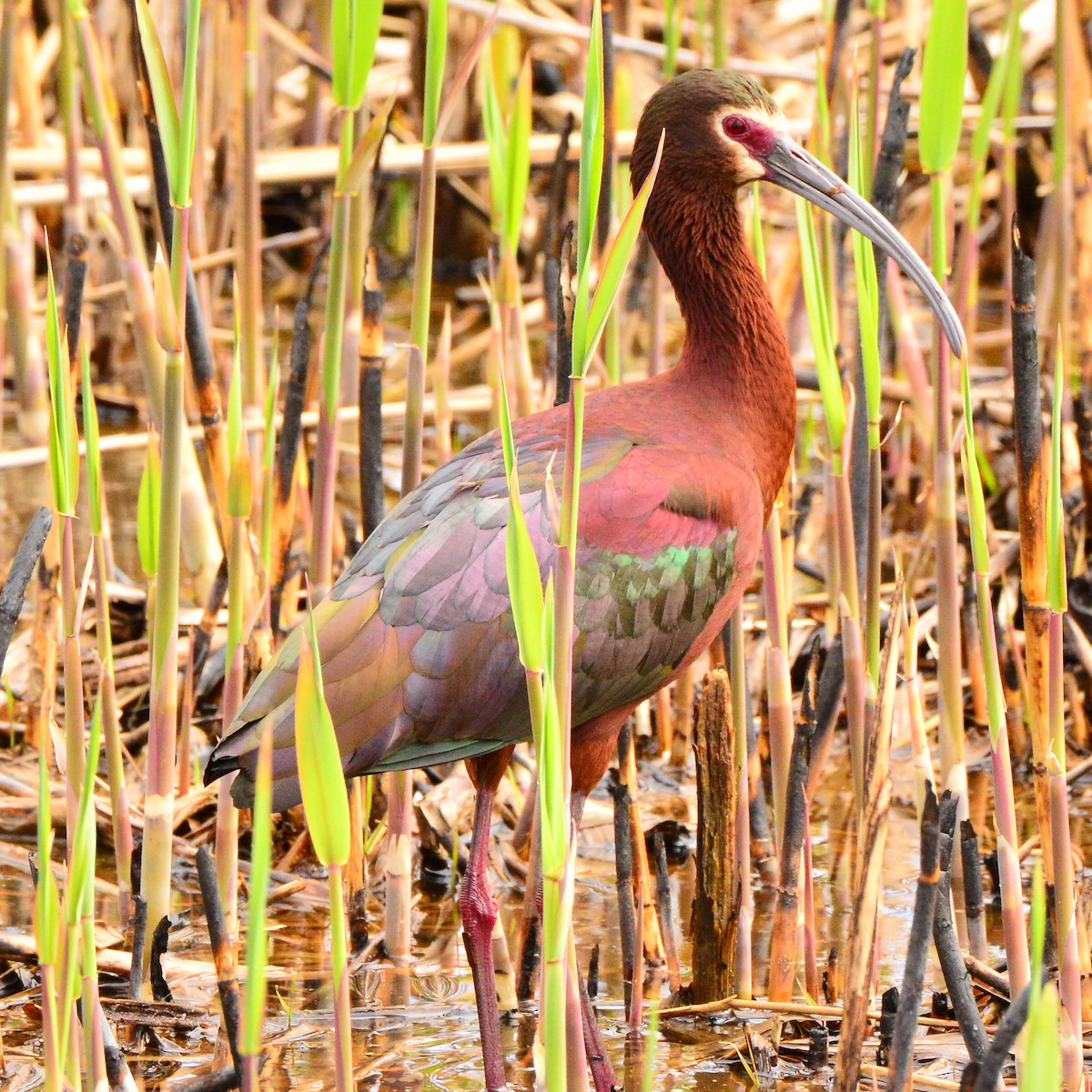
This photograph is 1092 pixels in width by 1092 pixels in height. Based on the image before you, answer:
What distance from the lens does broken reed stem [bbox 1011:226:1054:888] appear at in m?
2.53

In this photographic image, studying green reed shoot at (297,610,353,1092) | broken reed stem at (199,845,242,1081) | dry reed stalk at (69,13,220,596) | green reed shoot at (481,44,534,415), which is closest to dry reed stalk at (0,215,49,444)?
dry reed stalk at (69,13,220,596)

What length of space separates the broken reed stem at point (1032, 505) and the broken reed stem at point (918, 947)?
47cm

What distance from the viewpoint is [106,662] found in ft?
9.53

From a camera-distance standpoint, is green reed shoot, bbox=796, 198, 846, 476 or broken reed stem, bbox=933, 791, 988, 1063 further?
green reed shoot, bbox=796, 198, 846, 476

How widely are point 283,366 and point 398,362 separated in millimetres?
509

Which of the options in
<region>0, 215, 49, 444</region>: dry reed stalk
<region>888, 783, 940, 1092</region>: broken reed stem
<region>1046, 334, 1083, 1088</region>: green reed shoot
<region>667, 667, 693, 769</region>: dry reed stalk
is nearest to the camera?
<region>888, 783, 940, 1092</region>: broken reed stem

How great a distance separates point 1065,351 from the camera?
495cm

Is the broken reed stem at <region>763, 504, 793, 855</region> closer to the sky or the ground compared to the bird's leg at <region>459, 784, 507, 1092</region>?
closer to the sky

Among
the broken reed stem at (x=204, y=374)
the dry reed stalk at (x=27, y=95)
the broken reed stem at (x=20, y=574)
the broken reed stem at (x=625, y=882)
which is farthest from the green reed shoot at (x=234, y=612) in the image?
the dry reed stalk at (x=27, y=95)

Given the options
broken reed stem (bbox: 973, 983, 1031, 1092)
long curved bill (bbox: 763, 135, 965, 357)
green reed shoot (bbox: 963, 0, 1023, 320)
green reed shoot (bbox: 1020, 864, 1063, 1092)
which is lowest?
broken reed stem (bbox: 973, 983, 1031, 1092)

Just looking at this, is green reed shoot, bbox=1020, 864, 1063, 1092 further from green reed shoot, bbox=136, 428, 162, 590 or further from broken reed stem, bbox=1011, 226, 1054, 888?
green reed shoot, bbox=136, 428, 162, 590

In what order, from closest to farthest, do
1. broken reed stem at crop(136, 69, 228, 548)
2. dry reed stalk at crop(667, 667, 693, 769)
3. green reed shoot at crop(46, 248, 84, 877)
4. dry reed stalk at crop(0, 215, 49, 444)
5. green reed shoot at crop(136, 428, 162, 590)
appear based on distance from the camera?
1. green reed shoot at crop(46, 248, 84, 877)
2. green reed shoot at crop(136, 428, 162, 590)
3. broken reed stem at crop(136, 69, 228, 548)
4. dry reed stalk at crop(667, 667, 693, 769)
5. dry reed stalk at crop(0, 215, 49, 444)

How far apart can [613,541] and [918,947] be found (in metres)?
1.01

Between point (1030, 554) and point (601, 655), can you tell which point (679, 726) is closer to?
point (601, 655)
